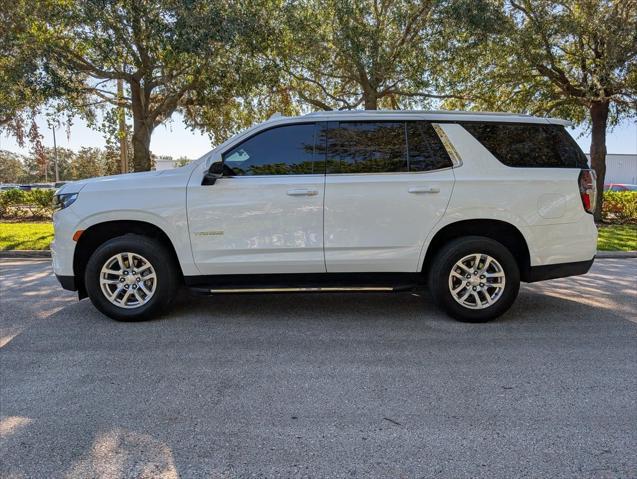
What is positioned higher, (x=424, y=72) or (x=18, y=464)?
(x=424, y=72)

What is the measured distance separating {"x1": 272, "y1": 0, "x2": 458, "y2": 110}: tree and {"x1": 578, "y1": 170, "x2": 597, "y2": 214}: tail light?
27.8ft

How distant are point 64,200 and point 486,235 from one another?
Answer: 4278mm

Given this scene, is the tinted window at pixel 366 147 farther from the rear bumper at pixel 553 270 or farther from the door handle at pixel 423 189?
the rear bumper at pixel 553 270

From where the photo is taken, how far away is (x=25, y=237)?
11.1 m

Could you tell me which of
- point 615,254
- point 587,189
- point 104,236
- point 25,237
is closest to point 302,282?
point 104,236

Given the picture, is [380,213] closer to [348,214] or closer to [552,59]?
[348,214]

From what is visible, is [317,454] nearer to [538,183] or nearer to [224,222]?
[224,222]

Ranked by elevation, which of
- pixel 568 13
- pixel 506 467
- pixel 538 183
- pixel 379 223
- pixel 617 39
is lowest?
pixel 506 467

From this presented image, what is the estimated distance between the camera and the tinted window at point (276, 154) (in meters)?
4.61

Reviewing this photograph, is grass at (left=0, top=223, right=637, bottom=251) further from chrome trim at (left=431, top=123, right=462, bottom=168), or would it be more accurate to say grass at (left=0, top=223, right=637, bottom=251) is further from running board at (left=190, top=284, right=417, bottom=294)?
running board at (left=190, top=284, right=417, bottom=294)

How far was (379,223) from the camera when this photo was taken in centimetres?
451

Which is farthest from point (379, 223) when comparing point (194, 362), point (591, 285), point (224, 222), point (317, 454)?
point (591, 285)

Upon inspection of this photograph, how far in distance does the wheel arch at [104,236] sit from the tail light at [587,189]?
4.08 metres

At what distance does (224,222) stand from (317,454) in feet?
8.57
